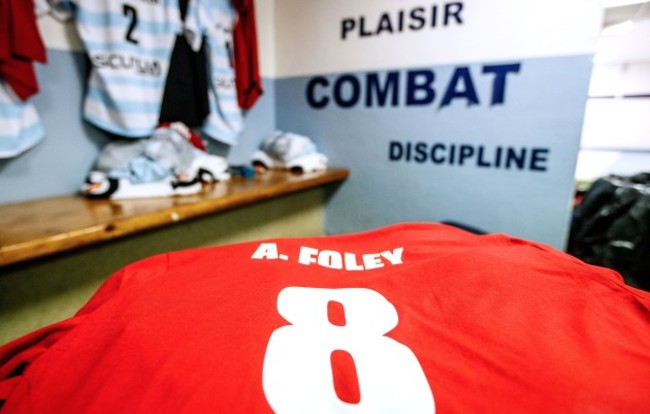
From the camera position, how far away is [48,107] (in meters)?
0.99

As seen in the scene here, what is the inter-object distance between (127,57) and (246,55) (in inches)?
22.3

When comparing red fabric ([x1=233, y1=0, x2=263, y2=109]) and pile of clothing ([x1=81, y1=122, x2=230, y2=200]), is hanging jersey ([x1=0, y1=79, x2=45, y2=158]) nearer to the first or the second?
pile of clothing ([x1=81, y1=122, x2=230, y2=200])

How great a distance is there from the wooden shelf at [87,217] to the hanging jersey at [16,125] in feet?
0.51

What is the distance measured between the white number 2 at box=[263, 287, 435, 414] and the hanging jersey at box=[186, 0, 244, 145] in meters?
1.12

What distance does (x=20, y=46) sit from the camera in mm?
839

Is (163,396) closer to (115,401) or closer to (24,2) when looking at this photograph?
(115,401)

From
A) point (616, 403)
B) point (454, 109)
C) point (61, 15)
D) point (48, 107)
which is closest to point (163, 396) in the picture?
point (616, 403)

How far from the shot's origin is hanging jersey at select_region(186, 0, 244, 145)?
1.34m

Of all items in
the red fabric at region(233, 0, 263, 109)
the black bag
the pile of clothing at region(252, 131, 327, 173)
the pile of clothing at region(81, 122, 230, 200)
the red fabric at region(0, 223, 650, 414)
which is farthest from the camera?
the pile of clothing at region(252, 131, 327, 173)

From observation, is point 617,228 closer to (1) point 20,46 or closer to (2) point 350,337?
(2) point 350,337

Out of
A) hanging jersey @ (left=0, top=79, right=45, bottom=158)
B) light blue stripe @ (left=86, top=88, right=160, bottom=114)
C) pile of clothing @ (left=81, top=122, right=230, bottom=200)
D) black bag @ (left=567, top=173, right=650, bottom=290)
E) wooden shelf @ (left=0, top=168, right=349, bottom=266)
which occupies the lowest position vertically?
black bag @ (left=567, top=173, right=650, bottom=290)

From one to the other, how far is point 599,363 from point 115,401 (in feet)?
1.84

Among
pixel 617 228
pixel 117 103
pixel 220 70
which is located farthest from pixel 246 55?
pixel 617 228

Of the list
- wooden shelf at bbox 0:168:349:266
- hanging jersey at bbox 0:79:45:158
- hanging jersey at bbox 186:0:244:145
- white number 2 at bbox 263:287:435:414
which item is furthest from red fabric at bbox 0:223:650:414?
hanging jersey at bbox 186:0:244:145
